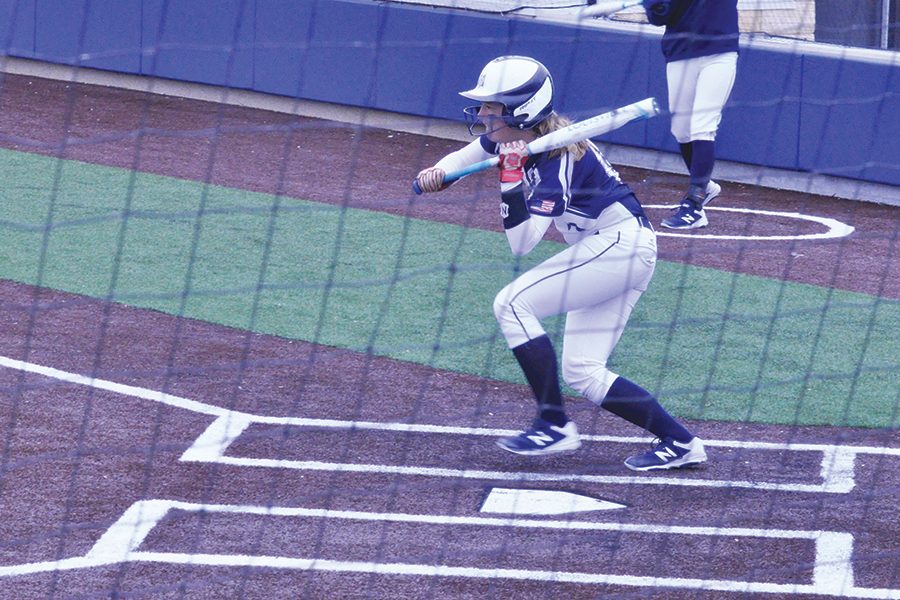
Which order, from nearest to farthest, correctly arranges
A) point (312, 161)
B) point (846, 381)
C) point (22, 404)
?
point (22, 404), point (846, 381), point (312, 161)

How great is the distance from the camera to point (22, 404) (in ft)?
19.0

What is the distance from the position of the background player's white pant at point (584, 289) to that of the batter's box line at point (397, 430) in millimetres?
435

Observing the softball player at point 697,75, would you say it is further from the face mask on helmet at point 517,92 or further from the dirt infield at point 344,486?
the face mask on helmet at point 517,92

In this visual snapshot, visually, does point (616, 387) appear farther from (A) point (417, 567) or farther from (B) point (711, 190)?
(B) point (711, 190)

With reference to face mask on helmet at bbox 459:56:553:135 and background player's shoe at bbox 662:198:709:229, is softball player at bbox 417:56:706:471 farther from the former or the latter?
background player's shoe at bbox 662:198:709:229

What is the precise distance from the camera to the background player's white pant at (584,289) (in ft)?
17.2

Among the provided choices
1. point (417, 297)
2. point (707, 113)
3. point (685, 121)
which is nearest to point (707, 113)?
point (707, 113)

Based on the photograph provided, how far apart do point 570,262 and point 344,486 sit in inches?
47.3

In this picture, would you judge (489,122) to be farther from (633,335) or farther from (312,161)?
(312,161)

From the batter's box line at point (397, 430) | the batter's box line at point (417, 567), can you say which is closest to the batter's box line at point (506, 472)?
the batter's box line at point (397, 430)

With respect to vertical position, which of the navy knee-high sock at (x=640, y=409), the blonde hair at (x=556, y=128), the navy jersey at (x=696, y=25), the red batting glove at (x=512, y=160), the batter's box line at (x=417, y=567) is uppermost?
Result: the navy jersey at (x=696, y=25)

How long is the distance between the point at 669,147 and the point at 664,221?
2518 millimetres

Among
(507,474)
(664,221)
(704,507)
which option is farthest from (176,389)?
(664,221)

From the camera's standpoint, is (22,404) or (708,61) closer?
(22,404)
